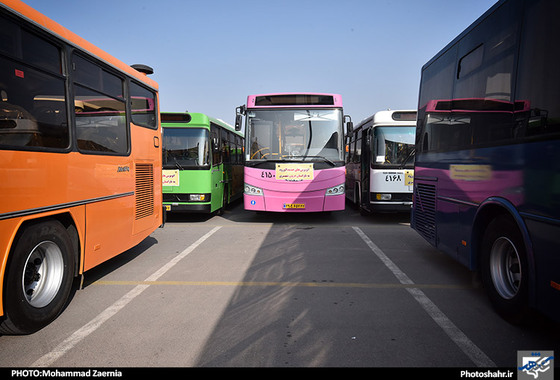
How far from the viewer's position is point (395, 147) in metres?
10.0

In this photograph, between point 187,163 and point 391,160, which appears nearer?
point 391,160

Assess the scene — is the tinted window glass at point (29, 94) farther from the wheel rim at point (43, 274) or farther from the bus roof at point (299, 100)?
the bus roof at point (299, 100)

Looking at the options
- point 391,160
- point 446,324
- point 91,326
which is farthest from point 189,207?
point 446,324

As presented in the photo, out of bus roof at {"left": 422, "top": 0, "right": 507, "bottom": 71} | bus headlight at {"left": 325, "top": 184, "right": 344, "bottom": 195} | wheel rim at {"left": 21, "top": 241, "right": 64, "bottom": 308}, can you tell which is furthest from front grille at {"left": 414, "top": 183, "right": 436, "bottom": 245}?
wheel rim at {"left": 21, "top": 241, "right": 64, "bottom": 308}

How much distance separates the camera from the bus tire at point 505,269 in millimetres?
3385

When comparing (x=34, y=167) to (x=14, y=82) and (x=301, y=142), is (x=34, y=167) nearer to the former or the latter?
(x=14, y=82)

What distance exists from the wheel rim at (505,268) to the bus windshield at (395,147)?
6222 mm

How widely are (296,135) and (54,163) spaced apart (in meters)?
6.57

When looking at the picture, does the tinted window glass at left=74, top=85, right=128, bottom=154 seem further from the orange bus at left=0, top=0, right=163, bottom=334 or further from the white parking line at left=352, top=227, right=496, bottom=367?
the white parking line at left=352, top=227, right=496, bottom=367

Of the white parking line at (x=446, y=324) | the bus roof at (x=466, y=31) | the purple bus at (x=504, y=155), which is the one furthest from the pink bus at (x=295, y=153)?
the purple bus at (x=504, y=155)

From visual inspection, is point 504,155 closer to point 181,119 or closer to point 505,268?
point 505,268

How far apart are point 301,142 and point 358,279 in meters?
5.08

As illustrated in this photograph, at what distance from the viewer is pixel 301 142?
9.58 metres

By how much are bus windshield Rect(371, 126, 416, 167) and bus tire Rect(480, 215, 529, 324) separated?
6.02m
